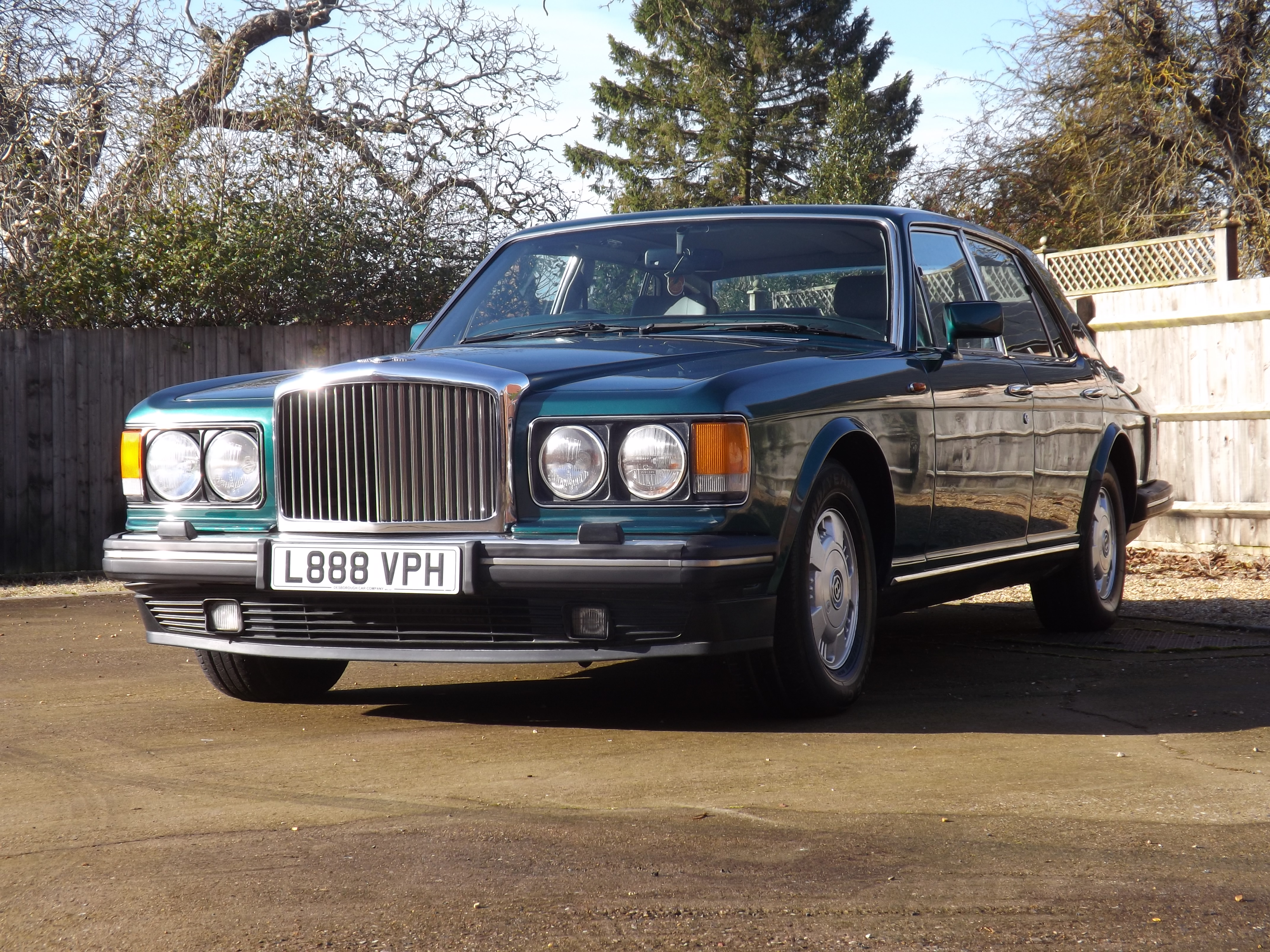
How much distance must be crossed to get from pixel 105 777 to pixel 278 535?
34.5 inches

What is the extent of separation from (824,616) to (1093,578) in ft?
8.64

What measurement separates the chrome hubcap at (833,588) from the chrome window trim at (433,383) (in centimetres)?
91

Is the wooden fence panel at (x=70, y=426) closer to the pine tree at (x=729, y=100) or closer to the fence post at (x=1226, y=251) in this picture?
the fence post at (x=1226, y=251)

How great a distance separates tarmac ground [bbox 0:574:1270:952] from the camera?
2.58 meters

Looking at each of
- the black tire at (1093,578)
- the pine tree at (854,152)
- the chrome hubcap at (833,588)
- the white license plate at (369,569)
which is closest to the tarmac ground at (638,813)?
the chrome hubcap at (833,588)

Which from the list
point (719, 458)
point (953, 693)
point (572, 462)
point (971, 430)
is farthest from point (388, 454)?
point (971, 430)

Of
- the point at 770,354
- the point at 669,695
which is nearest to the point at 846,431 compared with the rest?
the point at 770,354

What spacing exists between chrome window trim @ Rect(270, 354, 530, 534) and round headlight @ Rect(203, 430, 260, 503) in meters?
0.09

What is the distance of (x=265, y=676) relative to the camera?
5.02 meters

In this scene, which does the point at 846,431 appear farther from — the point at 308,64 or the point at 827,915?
the point at 308,64

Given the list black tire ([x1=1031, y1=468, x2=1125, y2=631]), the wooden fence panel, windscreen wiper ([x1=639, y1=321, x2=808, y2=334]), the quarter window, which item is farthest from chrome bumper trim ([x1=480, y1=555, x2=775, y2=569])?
the wooden fence panel

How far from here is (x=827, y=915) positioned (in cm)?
261

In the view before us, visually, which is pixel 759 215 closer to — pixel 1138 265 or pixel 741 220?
pixel 741 220

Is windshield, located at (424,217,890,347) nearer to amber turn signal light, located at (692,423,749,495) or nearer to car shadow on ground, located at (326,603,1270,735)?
amber turn signal light, located at (692,423,749,495)
